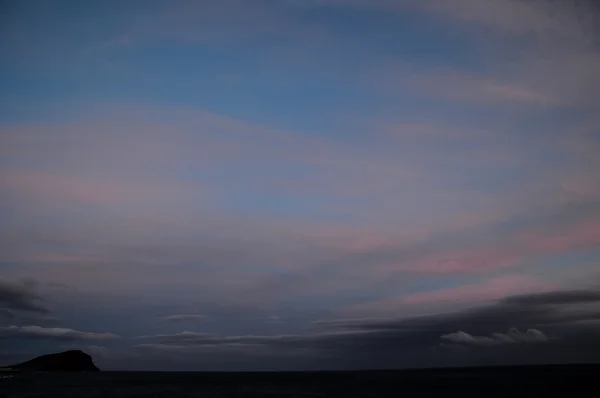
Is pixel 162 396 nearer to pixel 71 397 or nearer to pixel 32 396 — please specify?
pixel 71 397

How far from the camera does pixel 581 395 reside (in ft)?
391

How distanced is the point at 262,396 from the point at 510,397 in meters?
65.9

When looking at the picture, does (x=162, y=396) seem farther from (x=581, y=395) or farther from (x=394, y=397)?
(x=581, y=395)

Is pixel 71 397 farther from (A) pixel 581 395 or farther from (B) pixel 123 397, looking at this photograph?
(A) pixel 581 395

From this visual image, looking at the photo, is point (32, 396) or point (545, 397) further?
point (32, 396)

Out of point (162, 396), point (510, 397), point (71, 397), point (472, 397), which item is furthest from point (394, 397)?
point (71, 397)

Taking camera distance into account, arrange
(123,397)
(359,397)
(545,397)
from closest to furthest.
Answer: (545,397) → (359,397) → (123,397)

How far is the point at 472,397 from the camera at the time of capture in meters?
125

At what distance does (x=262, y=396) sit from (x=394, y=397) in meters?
36.9

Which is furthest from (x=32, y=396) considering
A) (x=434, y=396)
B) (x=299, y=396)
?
(x=434, y=396)

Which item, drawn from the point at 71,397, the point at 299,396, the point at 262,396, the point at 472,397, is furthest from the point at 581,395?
the point at 71,397

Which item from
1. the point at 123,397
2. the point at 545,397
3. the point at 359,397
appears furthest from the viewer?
the point at 123,397

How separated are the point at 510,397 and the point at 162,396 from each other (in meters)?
95.9

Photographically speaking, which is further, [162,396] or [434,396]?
[162,396]
